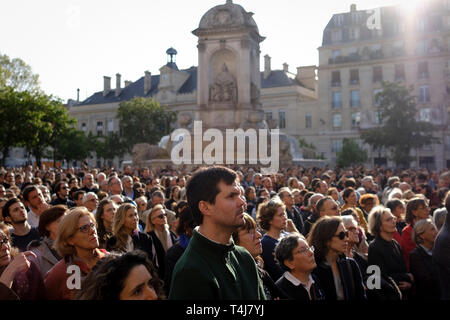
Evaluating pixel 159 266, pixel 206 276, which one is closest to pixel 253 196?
pixel 159 266

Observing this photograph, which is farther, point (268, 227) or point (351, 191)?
point (351, 191)

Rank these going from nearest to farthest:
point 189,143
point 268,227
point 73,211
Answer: point 73,211 < point 268,227 < point 189,143

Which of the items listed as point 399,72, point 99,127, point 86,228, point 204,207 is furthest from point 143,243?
point 99,127

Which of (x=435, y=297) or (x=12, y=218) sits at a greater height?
(x=12, y=218)

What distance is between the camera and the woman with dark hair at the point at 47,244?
4816mm

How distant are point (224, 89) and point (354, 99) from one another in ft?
122

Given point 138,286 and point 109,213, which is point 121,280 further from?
point 109,213

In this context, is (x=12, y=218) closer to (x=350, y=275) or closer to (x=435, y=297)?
(x=350, y=275)

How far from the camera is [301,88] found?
6856 centimetres

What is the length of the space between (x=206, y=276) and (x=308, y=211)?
22.7 feet

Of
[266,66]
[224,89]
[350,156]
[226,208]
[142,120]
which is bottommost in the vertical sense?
[226,208]

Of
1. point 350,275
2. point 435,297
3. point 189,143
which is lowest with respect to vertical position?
point 435,297

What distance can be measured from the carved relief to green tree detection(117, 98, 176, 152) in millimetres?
32803

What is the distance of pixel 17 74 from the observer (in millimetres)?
42375
